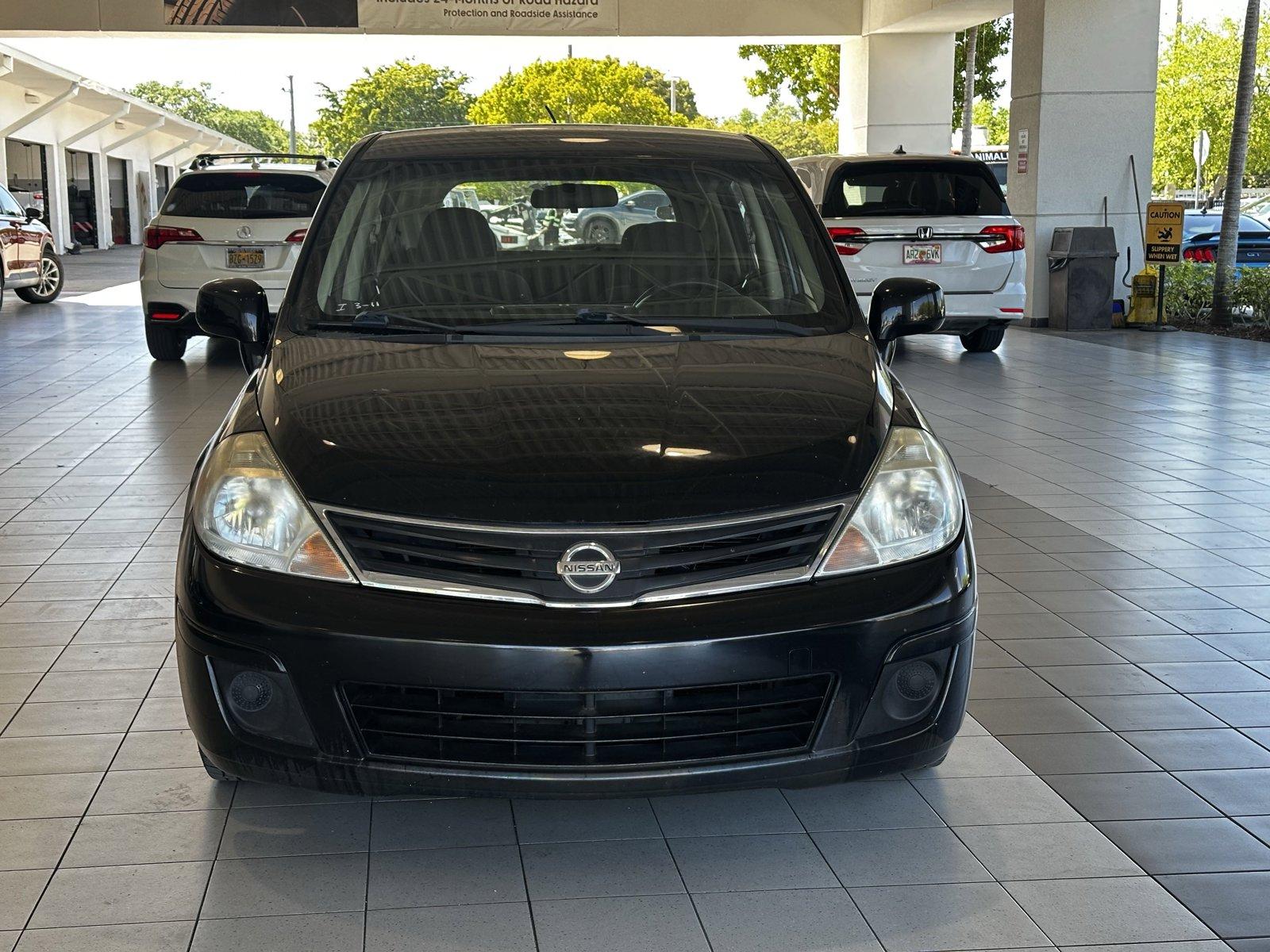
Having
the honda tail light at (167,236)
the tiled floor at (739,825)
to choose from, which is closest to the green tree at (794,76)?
the honda tail light at (167,236)

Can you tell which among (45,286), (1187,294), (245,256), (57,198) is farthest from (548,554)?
(57,198)

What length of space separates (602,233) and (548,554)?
1509mm

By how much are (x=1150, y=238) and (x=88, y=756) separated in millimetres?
→ 13232

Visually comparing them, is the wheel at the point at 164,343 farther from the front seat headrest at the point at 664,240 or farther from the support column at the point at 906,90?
the support column at the point at 906,90

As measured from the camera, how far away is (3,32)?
20969 mm

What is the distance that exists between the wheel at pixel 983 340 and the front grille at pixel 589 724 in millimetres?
10683

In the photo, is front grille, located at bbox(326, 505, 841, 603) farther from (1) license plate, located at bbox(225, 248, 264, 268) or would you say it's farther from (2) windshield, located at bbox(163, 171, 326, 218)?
(2) windshield, located at bbox(163, 171, 326, 218)

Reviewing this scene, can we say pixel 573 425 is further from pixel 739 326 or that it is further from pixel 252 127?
pixel 252 127

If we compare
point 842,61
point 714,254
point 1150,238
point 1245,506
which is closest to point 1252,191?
point 842,61

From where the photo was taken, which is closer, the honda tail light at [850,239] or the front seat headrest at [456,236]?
the front seat headrest at [456,236]

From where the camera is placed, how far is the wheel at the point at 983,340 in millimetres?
13148

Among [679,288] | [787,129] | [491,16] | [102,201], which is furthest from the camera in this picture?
[787,129]

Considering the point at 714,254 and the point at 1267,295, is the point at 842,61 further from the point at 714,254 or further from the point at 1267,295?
the point at 714,254

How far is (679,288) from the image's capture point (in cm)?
394
